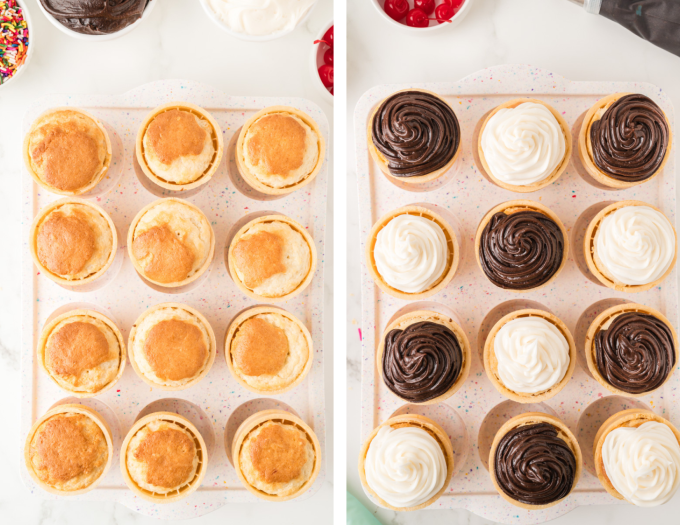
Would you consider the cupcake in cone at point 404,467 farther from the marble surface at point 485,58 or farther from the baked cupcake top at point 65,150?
the baked cupcake top at point 65,150

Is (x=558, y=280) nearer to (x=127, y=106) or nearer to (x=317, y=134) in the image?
(x=317, y=134)

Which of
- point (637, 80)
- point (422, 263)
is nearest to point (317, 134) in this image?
point (422, 263)

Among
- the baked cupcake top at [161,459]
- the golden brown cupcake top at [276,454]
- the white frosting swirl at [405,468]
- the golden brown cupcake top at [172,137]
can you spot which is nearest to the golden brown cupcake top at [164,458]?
the baked cupcake top at [161,459]

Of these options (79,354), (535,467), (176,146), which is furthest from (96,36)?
(535,467)

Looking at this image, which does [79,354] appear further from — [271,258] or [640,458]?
[640,458]

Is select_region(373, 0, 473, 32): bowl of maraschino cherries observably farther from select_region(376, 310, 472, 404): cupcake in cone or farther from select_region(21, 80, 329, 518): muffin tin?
select_region(376, 310, 472, 404): cupcake in cone

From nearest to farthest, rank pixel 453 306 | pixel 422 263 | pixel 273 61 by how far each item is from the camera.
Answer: pixel 422 263, pixel 453 306, pixel 273 61
